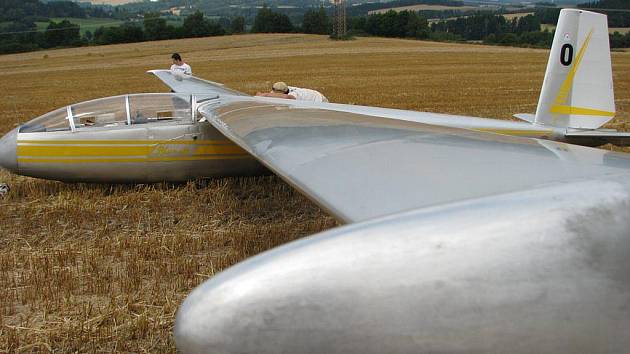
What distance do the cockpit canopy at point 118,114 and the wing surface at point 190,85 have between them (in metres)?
2.29

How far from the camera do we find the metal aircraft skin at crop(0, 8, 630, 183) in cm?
823

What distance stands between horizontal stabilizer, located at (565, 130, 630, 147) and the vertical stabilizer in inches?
8.3

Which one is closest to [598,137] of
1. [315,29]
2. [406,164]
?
[406,164]

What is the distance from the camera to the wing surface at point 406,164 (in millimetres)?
3084

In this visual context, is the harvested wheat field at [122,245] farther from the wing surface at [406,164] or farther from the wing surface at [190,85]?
the wing surface at [190,85]

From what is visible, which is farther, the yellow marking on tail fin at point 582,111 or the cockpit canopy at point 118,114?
the yellow marking on tail fin at point 582,111

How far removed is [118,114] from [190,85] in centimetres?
408

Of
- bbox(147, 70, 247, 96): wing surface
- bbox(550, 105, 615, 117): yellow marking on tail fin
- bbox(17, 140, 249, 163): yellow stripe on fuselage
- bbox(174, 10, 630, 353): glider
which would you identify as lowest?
bbox(17, 140, 249, 163): yellow stripe on fuselage

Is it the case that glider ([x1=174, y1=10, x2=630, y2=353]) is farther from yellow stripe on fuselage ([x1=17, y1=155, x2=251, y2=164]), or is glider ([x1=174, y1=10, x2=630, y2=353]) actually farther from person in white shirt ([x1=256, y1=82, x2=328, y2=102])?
person in white shirt ([x1=256, y1=82, x2=328, y2=102])

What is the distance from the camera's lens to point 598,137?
850 cm

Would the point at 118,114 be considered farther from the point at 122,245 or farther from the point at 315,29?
the point at 315,29

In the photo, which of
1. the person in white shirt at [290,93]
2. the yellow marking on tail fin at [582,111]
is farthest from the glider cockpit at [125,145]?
the yellow marking on tail fin at [582,111]

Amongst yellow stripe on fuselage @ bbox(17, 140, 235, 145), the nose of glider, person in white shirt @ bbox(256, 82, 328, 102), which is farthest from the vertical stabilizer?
the nose of glider

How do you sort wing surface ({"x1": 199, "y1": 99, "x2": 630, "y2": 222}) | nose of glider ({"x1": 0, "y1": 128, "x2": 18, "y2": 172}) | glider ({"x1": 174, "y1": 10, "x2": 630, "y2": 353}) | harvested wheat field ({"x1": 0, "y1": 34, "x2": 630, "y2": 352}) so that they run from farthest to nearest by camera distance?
Result: nose of glider ({"x1": 0, "y1": 128, "x2": 18, "y2": 172})
harvested wheat field ({"x1": 0, "y1": 34, "x2": 630, "y2": 352})
wing surface ({"x1": 199, "y1": 99, "x2": 630, "y2": 222})
glider ({"x1": 174, "y1": 10, "x2": 630, "y2": 353})
